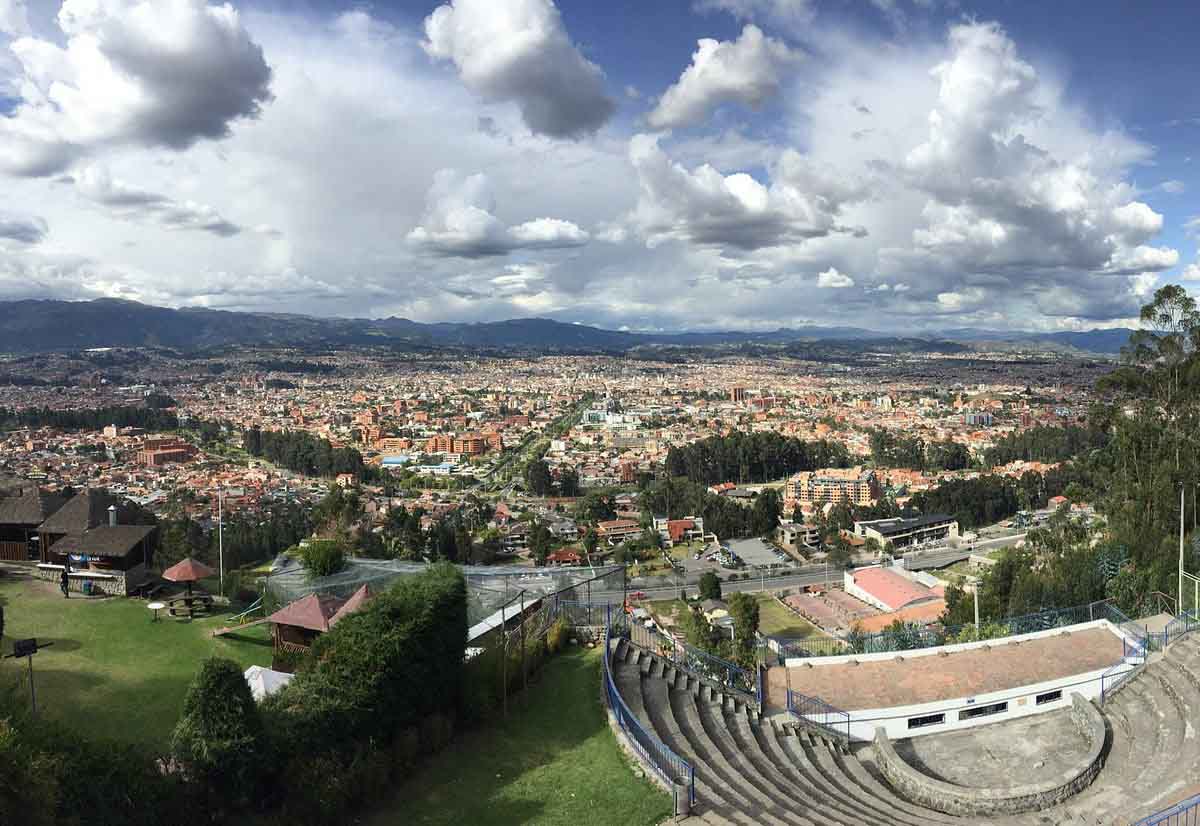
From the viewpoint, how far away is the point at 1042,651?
11445mm

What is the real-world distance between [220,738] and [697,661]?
21.6ft

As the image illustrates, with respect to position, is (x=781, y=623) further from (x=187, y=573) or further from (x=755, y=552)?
(x=187, y=573)

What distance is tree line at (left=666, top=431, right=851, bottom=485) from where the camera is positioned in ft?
197

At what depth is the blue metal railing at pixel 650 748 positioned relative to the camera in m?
6.82

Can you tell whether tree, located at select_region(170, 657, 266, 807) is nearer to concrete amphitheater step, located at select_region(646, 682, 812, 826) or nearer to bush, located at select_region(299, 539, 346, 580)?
concrete amphitheater step, located at select_region(646, 682, 812, 826)

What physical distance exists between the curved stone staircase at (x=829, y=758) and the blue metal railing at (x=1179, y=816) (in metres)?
0.93

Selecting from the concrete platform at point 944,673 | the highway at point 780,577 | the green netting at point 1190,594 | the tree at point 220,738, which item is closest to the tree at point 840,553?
the highway at point 780,577

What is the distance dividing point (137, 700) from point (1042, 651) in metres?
12.1

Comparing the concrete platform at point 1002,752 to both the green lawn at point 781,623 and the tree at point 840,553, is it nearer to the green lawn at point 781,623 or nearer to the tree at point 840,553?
the green lawn at point 781,623

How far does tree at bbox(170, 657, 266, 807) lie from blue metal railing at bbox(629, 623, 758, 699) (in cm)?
532

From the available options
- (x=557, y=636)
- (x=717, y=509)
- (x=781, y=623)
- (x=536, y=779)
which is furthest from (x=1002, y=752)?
(x=717, y=509)

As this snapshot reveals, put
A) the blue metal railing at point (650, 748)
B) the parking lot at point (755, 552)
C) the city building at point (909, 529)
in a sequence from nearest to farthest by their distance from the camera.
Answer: the blue metal railing at point (650, 748) < the parking lot at point (755, 552) < the city building at point (909, 529)

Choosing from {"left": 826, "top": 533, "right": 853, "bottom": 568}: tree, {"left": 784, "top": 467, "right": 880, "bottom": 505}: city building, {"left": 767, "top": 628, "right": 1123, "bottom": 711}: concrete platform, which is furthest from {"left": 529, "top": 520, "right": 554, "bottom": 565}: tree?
{"left": 767, "top": 628, "right": 1123, "bottom": 711}: concrete platform

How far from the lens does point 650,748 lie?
24.4 feet
